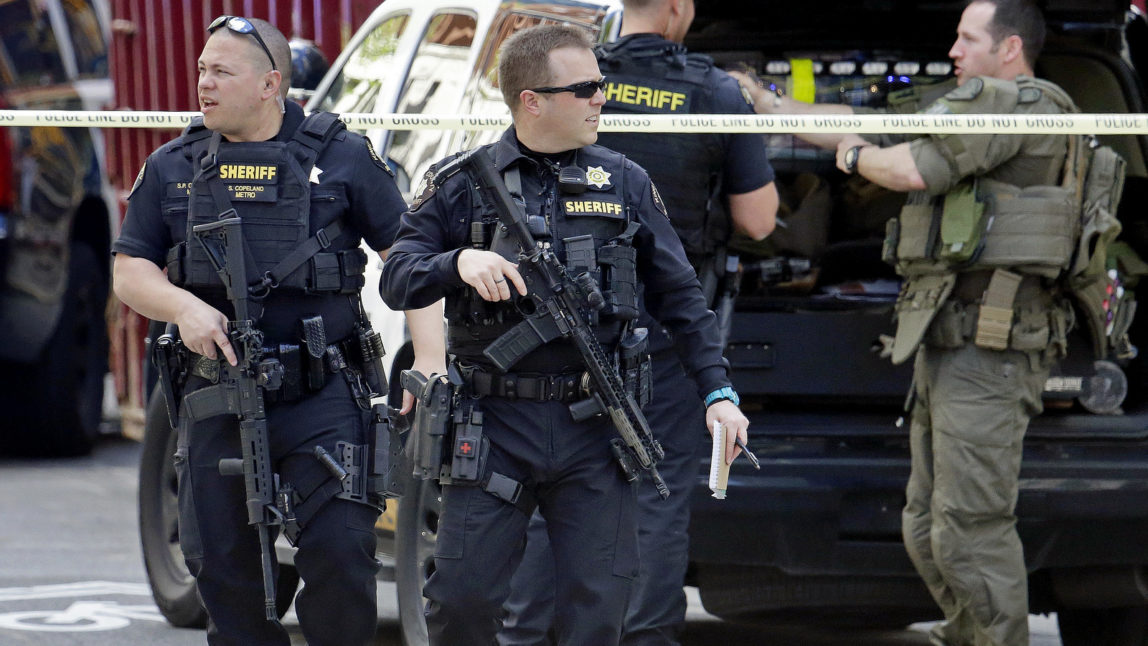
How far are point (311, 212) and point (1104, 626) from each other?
2.93 metres

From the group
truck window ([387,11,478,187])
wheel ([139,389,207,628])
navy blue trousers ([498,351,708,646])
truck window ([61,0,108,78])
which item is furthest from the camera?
truck window ([61,0,108,78])

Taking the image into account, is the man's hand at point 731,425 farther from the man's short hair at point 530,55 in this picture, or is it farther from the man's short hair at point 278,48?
the man's short hair at point 278,48

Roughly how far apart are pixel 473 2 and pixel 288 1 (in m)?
3.61

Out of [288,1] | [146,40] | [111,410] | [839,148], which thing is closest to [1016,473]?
[839,148]

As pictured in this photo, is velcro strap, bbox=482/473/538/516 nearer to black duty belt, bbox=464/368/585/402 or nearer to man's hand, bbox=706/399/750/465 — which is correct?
black duty belt, bbox=464/368/585/402

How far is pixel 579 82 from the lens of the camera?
4055mm

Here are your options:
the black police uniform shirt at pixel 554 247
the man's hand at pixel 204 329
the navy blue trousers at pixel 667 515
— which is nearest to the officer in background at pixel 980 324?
the navy blue trousers at pixel 667 515

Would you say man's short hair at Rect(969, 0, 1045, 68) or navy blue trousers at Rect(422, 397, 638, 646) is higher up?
man's short hair at Rect(969, 0, 1045, 68)

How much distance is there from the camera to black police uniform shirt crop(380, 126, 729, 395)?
13.3 feet

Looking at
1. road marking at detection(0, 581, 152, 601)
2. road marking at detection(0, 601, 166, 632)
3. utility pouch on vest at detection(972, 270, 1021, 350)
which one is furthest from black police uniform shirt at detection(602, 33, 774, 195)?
road marking at detection(0, 581, 152, 601)

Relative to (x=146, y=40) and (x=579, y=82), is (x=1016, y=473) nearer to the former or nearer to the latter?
(x=579, y=82)

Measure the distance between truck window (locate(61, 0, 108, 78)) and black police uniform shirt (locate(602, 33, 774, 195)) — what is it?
20.5ft

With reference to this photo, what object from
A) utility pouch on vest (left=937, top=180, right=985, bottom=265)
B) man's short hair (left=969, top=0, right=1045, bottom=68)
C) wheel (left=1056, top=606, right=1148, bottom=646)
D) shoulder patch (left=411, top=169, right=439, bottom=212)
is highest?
man's short hair (left=969, top=0, right=1045, bottom=68)

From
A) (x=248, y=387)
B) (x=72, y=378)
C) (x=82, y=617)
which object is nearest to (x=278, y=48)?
(x=248, y=387)
